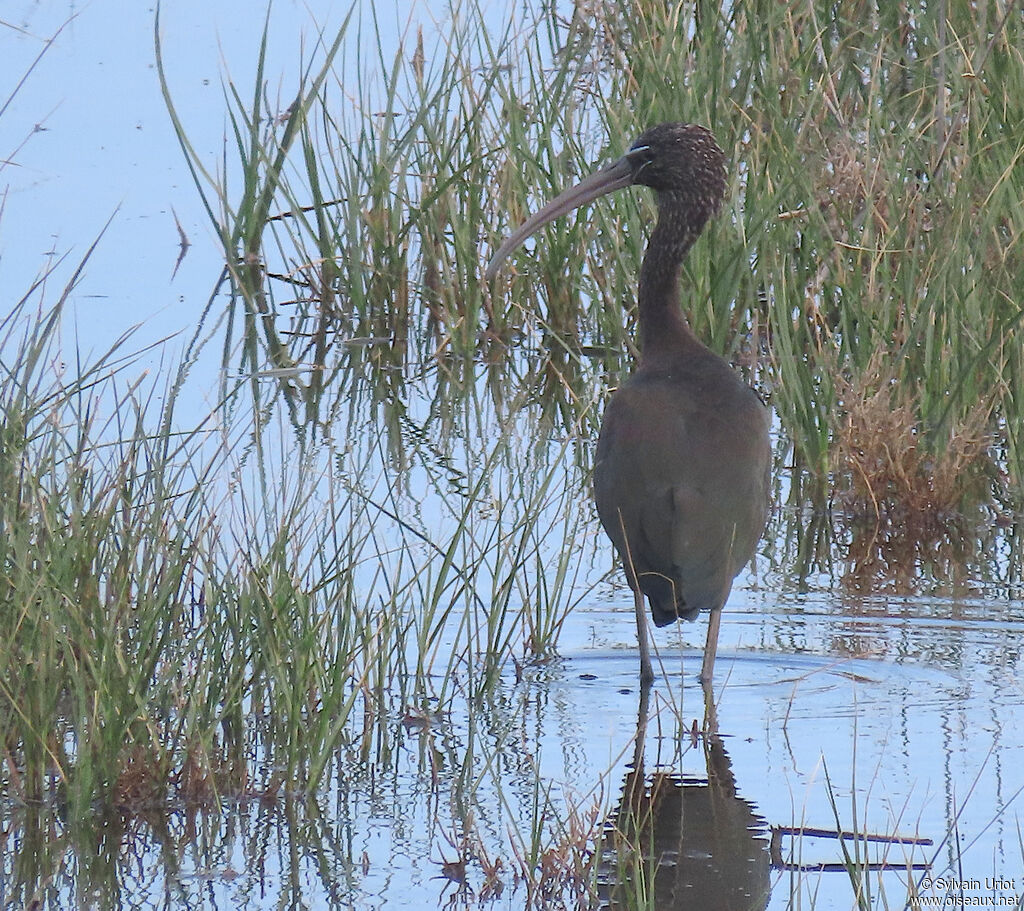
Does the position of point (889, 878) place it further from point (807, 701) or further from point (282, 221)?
point (282, 221)

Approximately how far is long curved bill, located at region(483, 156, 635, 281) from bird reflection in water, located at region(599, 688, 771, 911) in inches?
73.3

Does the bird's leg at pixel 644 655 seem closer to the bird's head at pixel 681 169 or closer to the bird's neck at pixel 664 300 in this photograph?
the bird's neck at pixel 664 300

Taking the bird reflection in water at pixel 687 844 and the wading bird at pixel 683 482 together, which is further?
the wading bird at pixel 683 482

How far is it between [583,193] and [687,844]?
2609 millimetres

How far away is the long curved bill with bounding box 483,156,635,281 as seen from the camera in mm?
6340

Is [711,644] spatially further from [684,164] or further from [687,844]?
[684,164]

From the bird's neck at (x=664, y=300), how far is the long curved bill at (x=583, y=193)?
0.66 feet

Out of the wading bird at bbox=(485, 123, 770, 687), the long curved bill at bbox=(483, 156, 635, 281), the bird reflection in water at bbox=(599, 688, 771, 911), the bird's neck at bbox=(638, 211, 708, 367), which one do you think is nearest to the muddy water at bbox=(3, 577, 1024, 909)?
the bird reflection in water at bbox=(599, 688, 771, 911)

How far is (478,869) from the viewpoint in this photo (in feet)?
13.7

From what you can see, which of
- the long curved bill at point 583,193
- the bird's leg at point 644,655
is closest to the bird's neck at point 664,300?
the long curved bill at point 583,193

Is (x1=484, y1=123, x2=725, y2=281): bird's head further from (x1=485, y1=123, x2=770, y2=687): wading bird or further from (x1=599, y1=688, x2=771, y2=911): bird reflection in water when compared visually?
(x1=599, y1=688, x2=771, y2=911): bird reflection in water

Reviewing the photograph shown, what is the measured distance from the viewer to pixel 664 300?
611cm

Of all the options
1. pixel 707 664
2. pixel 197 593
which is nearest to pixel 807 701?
pixel 707 664

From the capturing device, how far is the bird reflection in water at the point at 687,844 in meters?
4.09
